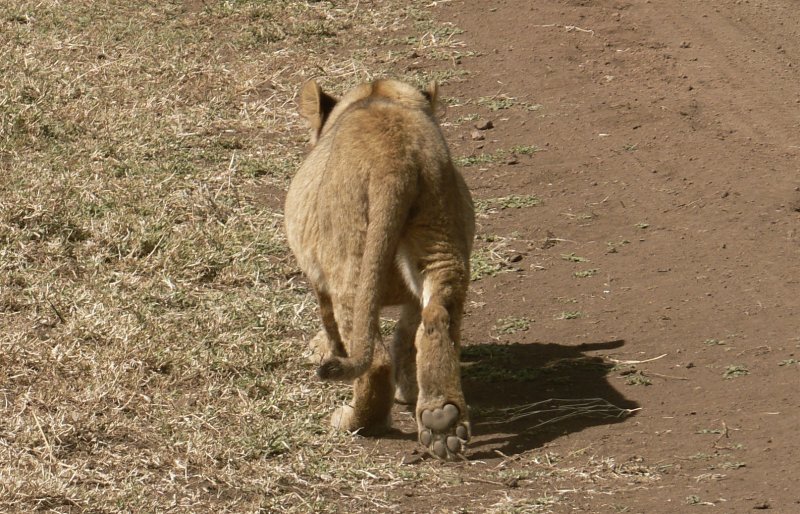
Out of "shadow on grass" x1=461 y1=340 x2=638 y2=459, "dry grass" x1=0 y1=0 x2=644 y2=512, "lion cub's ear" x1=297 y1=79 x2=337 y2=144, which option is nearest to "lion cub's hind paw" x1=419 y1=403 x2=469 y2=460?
"dry grass" x1=0 y1=0 x2=644 y2=512

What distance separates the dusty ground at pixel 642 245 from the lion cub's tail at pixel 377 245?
735mm

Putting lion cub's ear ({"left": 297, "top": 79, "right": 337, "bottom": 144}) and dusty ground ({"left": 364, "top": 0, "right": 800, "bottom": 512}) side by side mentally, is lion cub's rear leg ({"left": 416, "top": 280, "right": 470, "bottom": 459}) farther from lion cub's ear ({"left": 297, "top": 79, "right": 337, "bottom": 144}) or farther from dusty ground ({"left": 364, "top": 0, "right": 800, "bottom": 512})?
lion cub's ear ({"left": 297, "top": 79, "right": 337, "bottom": 144})

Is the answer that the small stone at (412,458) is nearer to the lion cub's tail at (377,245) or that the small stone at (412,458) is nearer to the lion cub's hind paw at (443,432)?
the lion cub's hind paw at (443,432)

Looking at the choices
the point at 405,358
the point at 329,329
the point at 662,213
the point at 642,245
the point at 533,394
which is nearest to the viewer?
the point at 329,329

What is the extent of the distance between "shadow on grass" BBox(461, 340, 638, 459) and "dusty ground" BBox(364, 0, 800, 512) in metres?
0.02

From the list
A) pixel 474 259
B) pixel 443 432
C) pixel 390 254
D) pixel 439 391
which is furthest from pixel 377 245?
pixel 474 259

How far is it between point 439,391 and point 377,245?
0.68 m

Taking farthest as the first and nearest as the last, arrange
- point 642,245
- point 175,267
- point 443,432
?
point 642,245 < point 175,267 < point 443,432

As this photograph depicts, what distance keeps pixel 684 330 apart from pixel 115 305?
3075 millimetres

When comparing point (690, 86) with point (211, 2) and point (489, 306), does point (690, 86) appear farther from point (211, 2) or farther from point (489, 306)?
point (211, 2)

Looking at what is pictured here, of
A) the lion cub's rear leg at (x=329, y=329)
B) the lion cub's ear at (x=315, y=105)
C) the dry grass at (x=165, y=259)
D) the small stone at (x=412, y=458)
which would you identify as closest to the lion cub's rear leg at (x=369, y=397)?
the dry grass at (x=165, y=259)

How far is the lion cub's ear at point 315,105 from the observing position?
6.73 metres

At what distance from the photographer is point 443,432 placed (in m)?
5.60

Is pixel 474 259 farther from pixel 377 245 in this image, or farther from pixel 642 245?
pixel 377 245
